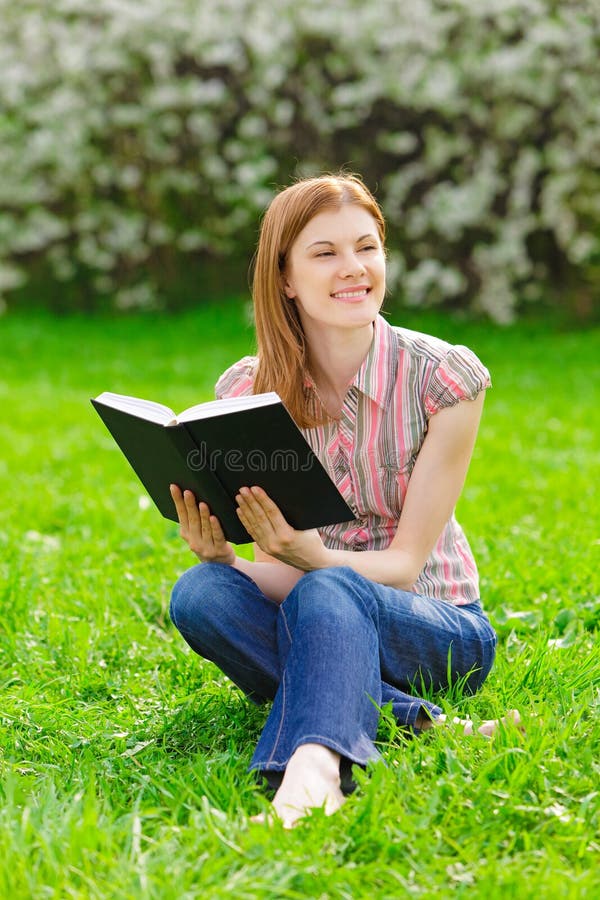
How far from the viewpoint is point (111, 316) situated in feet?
36.7

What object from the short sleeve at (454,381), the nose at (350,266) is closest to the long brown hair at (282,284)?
the nose at (350,266)

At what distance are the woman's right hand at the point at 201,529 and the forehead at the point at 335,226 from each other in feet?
2.07

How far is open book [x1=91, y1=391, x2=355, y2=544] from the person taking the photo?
2205mm

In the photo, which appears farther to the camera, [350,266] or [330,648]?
[350,266]

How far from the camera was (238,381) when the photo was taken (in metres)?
2.79

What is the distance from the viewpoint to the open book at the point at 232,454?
7.23 ft

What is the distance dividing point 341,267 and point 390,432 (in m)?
0.38

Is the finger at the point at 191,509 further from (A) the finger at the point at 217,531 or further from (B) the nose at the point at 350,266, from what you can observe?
(B) the nose at the point at 350,266

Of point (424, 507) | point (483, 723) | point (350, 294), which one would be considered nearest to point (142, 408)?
point (350, 294)

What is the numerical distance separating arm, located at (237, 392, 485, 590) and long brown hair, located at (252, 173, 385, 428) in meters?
0.30

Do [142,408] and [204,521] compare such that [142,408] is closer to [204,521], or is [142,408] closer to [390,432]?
[204,521]

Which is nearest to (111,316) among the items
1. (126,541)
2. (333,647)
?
(126,541)

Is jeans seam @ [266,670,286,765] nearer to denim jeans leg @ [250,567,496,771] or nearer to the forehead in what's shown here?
denim jeans leg @ [250,567,496,771]

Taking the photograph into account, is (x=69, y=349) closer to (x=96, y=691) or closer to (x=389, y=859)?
(x=96, y=691)
